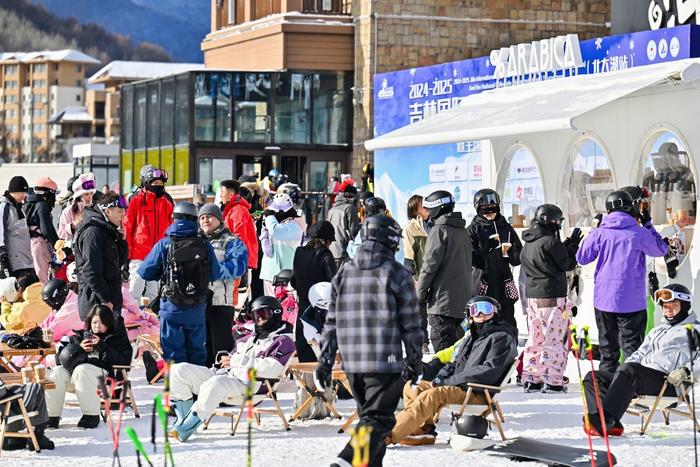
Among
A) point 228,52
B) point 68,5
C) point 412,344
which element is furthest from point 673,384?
point 68,5

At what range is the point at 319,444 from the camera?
9781mm

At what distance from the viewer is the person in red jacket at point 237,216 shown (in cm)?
1441

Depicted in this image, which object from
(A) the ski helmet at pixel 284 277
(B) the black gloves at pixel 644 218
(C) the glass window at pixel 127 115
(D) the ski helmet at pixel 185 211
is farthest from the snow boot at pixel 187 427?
(C) the glass window at pixel 127 115

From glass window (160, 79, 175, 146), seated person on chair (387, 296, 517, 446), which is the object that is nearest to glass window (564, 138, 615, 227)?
seated person on chair (387, 296, 517, 446)

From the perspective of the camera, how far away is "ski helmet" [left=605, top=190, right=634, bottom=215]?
38.1 ft

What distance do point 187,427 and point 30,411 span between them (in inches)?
38.9

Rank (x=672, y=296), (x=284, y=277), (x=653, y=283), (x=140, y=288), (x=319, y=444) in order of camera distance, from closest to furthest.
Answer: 1. (x=319, y=444)
2. (x=672, y=296)
3. (x=653, y=283)
4. (x=284, y=277)
5. (x=140, y=288)

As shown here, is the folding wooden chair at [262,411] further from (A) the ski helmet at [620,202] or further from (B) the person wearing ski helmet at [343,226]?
(B) the person wearing ski helmet at [343,226]

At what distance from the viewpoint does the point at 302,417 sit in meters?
10.9

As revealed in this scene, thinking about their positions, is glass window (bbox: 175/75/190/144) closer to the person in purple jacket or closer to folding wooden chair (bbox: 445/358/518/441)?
the person in purple jacket

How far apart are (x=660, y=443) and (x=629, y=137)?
539cm

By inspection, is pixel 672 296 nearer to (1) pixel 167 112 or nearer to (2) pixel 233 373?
(2) pixel 233 373

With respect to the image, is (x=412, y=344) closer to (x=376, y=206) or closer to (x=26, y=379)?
(x=26, y=379)

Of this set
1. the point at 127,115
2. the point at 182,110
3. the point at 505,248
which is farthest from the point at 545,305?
the point at 127,115
